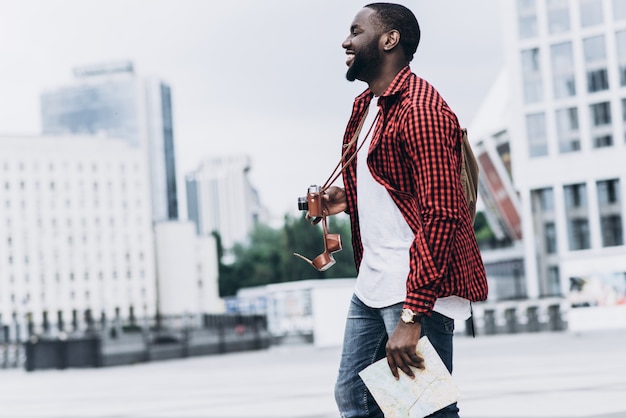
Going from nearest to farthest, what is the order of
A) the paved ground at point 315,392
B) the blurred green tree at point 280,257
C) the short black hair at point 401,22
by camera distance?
the short black hair at point 401,22 < the paved ground at point 315,392 < the blurred green tree at point 280,257

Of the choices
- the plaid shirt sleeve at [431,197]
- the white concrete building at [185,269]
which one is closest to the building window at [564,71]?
the plaid shirt sleeve at [431,197]

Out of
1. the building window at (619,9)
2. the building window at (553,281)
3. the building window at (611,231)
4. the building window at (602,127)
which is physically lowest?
the building window at (553,281)

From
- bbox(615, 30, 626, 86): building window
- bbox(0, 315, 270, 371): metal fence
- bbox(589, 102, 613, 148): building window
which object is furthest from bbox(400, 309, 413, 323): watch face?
bbox(589, 102, 613, 148): building window

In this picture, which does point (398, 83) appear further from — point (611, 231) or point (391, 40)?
point (611, 231)

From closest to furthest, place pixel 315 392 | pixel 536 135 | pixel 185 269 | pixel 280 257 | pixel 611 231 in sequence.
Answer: pixel 315 392 → pixel 611 231 → pixel 536 135 → pixel 280 257 → pixel 185 269

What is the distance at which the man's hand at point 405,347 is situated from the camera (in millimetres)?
3377

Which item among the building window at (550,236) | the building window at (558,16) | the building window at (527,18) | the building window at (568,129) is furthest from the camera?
the building window at (550,236)

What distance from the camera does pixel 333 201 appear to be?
12.8 ft

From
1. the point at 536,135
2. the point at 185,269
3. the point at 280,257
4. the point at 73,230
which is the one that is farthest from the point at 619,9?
the point at 73,230

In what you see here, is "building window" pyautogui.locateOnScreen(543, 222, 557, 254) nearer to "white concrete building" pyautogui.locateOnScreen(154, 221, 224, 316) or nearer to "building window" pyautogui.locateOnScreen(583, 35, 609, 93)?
"building window" pyautogui.locateOnScreen(583, 35, 609, 93)

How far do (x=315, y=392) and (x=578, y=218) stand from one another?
48.1 m

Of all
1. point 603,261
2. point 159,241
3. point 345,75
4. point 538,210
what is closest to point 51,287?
point 159,241

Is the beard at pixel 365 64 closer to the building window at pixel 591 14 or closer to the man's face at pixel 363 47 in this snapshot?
the man's face at pixel 363 47

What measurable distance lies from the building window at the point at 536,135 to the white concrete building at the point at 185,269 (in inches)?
3639
